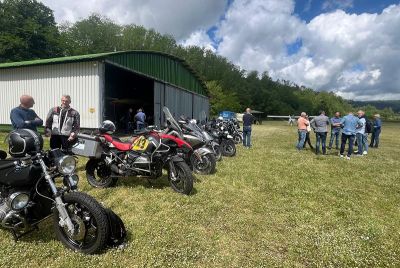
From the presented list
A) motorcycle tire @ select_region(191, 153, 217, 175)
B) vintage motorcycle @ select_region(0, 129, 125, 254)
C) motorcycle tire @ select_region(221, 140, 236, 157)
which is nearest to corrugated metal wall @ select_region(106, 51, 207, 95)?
motorcycle tire @ select_region(221, 140, 236, 157)

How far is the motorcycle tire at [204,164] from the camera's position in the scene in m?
6.78

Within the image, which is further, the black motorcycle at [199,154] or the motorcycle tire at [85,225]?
the black motorcycle at [199,154]

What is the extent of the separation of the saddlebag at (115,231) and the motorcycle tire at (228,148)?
6.78 metres

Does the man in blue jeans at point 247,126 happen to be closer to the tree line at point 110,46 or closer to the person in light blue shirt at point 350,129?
the person in light blue shirt at point 350,129

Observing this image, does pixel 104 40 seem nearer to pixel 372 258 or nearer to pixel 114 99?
pixel 114 99

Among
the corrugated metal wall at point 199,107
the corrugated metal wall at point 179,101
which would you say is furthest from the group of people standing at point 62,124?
the corrugated metal wall at point 199,107

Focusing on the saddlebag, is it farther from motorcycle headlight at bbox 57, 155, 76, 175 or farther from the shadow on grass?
the shadow on grass

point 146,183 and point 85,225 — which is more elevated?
point 85,225

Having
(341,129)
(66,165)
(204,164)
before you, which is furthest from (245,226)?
(341,129)

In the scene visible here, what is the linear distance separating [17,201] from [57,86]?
11637mm

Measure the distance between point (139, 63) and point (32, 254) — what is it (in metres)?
15.3

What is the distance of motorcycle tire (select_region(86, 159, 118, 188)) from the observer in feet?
18.4

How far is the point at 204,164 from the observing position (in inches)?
269

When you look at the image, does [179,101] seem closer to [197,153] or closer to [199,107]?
[199,107]
